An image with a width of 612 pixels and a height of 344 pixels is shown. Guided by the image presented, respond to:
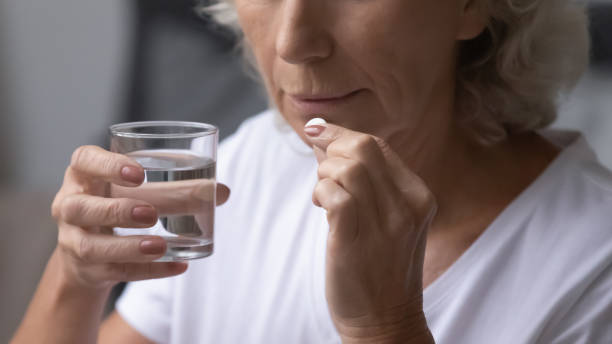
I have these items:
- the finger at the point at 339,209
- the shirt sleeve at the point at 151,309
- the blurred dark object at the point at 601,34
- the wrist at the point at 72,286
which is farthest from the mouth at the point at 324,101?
the blurred dark object at the point at 601,34

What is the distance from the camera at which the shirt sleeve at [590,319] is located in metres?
1.09

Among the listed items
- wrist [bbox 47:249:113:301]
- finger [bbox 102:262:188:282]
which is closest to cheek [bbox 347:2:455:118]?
finger [bbox 102:262:188:282]

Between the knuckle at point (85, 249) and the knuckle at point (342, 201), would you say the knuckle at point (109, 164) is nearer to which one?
the knuckle at point (85, 249)

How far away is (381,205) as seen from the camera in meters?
0.88

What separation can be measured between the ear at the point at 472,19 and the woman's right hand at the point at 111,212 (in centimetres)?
49

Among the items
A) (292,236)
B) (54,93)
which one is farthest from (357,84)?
(54,93)

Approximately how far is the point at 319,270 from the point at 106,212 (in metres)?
0.46

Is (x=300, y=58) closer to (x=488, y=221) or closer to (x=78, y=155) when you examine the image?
(x=78, y=155)

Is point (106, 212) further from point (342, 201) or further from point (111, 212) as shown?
point (342, 201)

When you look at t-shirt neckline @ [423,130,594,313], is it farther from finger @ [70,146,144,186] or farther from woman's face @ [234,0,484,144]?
finger @ [70,146,144,186]

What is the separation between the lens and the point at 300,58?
992mm

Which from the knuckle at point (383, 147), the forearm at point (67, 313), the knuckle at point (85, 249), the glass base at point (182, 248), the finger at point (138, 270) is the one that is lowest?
the forearm at point (67, 313)

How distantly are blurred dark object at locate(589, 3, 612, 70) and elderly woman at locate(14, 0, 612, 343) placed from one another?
0.44 m

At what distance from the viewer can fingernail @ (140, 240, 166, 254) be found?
0.95 meters
